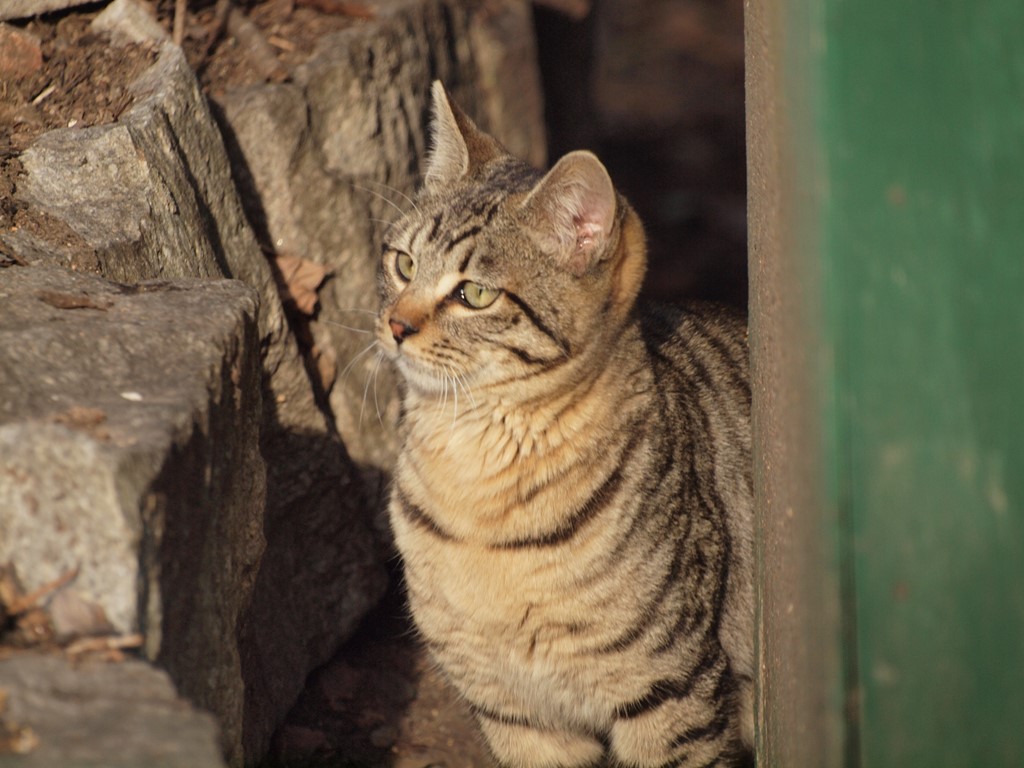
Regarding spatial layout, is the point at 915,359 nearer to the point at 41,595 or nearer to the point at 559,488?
the point at 559,488

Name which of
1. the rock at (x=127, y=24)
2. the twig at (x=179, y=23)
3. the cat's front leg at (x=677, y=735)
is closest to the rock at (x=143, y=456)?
the cat's front leg at (x=677, y=735)

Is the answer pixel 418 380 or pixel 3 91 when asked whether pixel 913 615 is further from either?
pixel 3 91

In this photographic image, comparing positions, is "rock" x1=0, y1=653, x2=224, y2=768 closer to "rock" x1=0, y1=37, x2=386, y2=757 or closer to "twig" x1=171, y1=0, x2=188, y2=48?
"rock" x1=0, y1=37, x2=386, y2=757

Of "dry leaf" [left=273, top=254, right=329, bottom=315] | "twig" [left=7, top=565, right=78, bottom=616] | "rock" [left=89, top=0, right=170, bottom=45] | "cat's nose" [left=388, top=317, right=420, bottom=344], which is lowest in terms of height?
"dry leaf" [left=273, top=254, right=329, bottom=315]

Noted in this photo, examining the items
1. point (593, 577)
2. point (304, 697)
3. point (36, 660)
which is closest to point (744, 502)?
point (593, 577)

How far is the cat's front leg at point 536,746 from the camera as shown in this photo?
3.69 m

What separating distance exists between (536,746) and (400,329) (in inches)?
57.9

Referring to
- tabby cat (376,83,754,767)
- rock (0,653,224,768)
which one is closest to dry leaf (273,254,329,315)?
tabby cat (376,83,754,767)

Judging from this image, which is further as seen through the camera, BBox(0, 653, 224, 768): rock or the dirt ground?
the dirt ground

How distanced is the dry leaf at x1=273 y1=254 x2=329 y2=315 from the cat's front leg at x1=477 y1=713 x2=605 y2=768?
1631mm

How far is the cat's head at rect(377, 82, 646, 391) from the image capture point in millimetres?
3225

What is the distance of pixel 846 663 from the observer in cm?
231

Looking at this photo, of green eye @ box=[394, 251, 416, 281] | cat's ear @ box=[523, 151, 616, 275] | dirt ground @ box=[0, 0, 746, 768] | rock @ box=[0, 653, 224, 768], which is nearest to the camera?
rock @ box=[0, 653, 224, 768]

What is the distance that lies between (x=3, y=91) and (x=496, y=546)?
2222 millimetres
